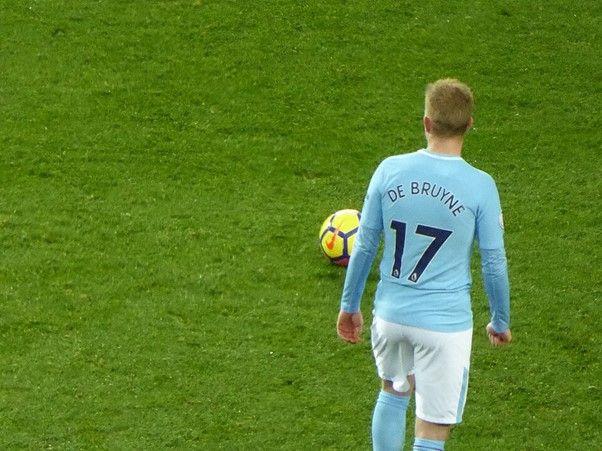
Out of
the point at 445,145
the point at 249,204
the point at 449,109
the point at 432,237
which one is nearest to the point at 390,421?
the point at 432,237

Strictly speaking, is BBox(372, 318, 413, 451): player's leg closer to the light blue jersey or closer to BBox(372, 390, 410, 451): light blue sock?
BBox(372, 390, 410, 451): light blue sock

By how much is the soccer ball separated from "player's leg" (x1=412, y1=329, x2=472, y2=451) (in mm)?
2692

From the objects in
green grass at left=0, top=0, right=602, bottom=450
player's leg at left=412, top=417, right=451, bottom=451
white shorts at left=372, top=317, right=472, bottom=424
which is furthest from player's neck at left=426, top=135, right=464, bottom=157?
green grass at left=0, top=0, right=602, bottom=450

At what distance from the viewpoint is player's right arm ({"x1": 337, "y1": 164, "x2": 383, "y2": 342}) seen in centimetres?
471

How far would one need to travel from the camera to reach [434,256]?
4660 mm

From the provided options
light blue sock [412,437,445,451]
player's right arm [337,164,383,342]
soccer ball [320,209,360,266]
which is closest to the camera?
player's right arm [337,164,383,342]

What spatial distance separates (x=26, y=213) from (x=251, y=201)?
1.64 m

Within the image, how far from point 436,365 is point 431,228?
0.59 metres

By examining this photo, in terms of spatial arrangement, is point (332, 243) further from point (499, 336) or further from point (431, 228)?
point (431, 228)

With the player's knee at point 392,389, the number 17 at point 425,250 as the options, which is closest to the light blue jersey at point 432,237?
the number 17 at point 425,250

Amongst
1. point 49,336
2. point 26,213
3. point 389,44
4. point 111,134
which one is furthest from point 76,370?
point 389,44

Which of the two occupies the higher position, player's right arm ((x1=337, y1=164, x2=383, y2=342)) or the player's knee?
player's right arm ((x1=337, y1=164, x2=383, y2=342))

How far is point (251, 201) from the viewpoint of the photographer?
333 inches

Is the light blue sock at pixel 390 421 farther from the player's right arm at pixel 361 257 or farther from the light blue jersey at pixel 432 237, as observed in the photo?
the light blue jersey at pixel 432 237
